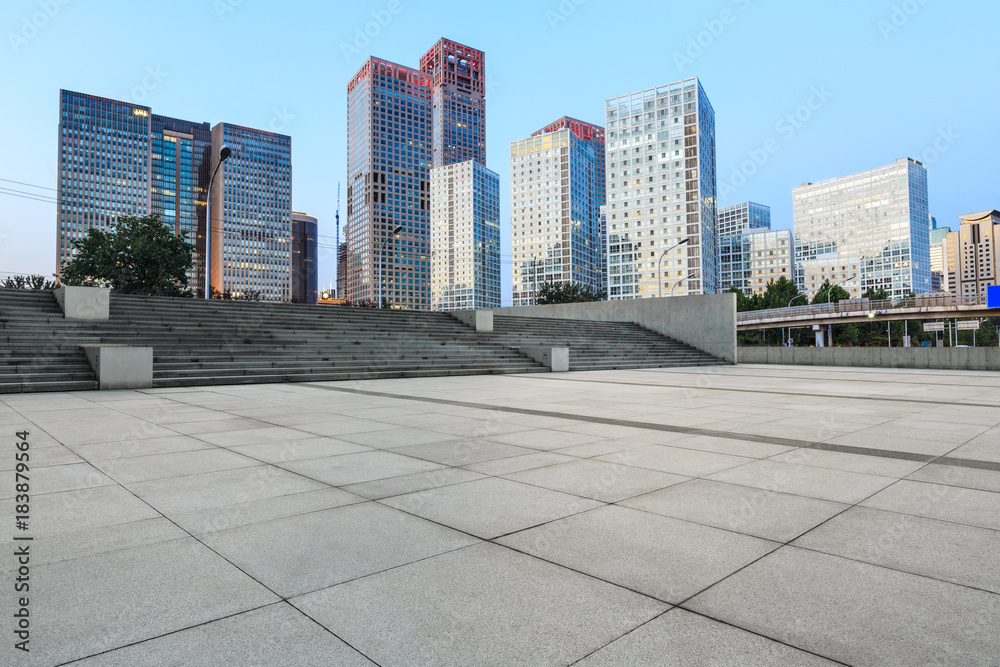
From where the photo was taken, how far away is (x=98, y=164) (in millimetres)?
156250

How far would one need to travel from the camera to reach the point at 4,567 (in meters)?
2.96

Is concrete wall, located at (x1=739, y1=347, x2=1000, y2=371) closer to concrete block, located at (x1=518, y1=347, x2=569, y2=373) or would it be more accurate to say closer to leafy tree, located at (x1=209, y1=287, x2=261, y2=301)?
concrete block, located at (x1=518, y1=347, x2=569, y2=373)

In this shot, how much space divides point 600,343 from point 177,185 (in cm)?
20763

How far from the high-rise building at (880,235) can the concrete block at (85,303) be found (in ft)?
631

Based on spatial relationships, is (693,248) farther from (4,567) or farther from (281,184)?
(4,567)

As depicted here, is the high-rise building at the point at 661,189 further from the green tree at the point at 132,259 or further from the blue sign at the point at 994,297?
the green tree at the point at 132,259

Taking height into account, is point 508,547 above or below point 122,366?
below

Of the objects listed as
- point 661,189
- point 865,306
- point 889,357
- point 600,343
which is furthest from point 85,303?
point 661,189

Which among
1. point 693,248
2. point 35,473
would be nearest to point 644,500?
point 35,473

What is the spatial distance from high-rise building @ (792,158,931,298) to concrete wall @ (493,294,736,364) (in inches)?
6534

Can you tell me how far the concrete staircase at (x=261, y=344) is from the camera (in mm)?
14258

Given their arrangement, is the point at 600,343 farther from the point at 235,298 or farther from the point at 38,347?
the point at 235,298

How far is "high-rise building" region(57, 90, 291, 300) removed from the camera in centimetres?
15200

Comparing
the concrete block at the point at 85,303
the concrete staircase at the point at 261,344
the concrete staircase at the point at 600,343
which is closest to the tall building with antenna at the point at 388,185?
the concrete staircase at the point at 600,343
